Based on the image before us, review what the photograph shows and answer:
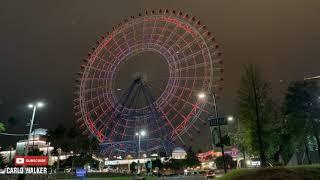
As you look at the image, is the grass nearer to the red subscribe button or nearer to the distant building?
the red subscribe button

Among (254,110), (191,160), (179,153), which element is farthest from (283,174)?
(179,153)

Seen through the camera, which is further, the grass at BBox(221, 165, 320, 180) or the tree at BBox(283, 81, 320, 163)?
the tree at BBox(283, 81, 320, 163)

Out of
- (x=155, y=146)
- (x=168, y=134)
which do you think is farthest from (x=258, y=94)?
(x=155, y=146)

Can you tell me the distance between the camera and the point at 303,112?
47.2 metres

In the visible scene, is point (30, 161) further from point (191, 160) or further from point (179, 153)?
point (179, 153)

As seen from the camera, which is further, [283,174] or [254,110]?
[254,110]

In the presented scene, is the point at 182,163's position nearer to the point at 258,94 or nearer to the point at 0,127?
the point at 258,94

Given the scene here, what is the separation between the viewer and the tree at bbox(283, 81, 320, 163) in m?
46.4

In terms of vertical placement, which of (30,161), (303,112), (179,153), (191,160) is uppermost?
(303,112)

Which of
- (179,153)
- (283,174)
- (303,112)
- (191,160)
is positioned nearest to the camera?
(283,174)

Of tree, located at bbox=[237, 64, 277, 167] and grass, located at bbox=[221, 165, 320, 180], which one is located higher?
tree, located at bbox=[237, 64, 277, 167]

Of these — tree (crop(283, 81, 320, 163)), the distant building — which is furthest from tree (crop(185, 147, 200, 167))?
tree (crop(283, 81, 320, 163))

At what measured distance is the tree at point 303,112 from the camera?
4641cm

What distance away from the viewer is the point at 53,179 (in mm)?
48281
